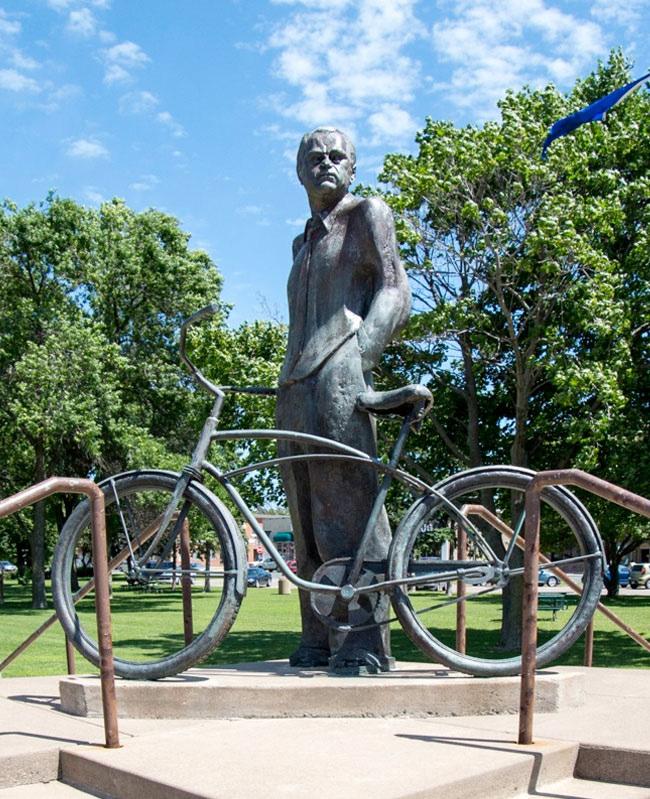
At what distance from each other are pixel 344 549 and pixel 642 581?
195 ft

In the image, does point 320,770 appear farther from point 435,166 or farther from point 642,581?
point 642,581

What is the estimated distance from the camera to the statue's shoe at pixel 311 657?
600cm

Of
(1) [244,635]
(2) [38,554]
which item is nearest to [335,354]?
(1) [244,635]

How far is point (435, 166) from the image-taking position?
1823 centimetres

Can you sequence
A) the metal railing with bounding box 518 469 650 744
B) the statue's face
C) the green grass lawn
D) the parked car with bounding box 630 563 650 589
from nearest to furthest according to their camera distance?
1. the metal railing with bounding box 518 469 650 744
2. the statue's face
3. the green grass lawn
4. the parked car with bounding box 630 563 650 589

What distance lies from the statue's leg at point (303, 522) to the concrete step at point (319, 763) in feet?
4.29

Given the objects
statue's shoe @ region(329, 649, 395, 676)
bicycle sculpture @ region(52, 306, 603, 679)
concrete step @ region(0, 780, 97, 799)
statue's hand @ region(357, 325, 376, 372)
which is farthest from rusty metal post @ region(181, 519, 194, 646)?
concrete step @ region(0, 780, 97, 799)

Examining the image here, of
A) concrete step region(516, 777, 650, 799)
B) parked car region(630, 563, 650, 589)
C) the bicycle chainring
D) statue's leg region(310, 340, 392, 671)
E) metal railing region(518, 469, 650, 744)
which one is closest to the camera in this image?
concrete step region(516, 777, 650, 799)

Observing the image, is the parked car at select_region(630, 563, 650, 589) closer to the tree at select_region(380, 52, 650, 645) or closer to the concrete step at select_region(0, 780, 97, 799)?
the tree at select_region(380, 52, 650, 645)

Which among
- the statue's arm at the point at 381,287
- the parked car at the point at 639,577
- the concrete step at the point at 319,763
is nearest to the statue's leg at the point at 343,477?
the statue's arm at the point at 381,287

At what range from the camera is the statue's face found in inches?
242

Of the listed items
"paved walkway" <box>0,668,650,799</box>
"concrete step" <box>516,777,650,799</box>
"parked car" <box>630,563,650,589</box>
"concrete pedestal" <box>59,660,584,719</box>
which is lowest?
"parked car" <box>630,563,650,589</box>

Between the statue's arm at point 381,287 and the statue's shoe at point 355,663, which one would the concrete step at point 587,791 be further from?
the statue's arm at point 381,287

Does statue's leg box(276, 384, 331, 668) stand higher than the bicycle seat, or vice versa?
the bicycle seat
